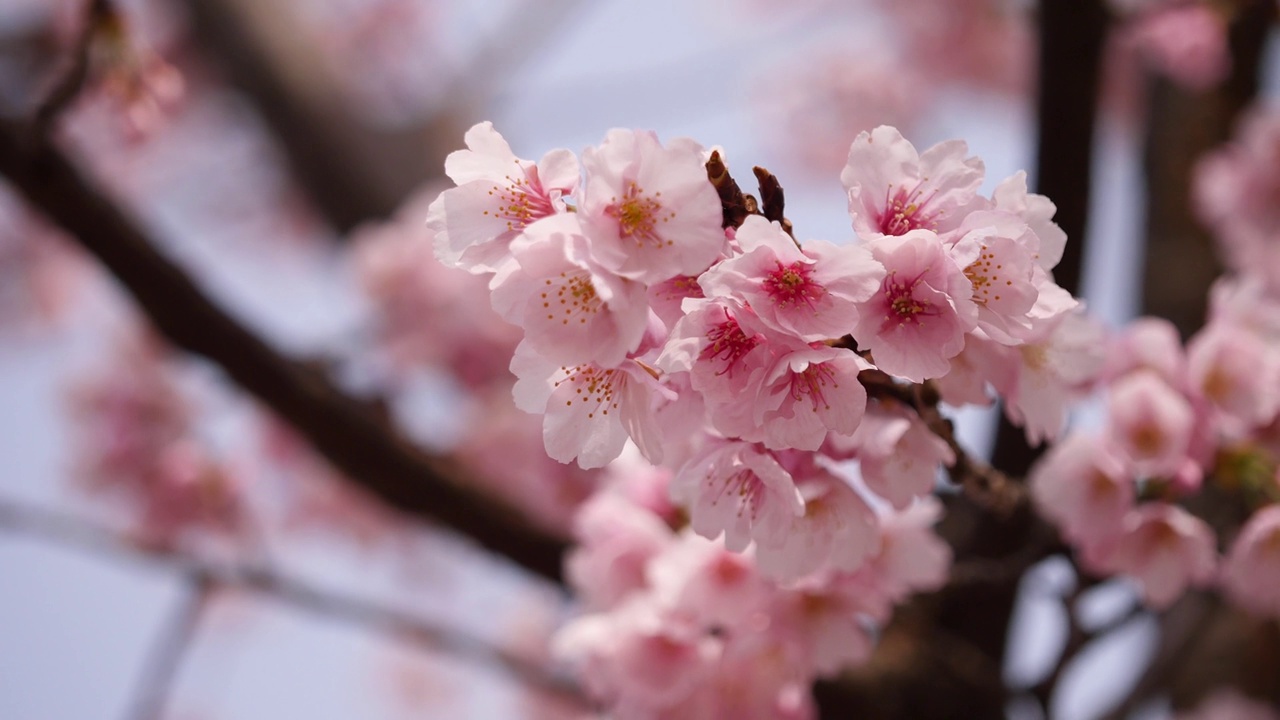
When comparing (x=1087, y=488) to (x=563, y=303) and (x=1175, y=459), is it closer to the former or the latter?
(x=1175, y=459)

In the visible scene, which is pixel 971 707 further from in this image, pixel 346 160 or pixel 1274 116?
pixel 346 160

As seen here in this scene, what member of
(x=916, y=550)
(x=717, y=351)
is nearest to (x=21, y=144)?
(x=717, y=351)

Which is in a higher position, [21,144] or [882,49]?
[882,49]

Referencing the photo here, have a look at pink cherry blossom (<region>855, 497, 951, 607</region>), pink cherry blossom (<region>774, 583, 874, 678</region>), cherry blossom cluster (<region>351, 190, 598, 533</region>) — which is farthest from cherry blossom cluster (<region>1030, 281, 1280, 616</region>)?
cherry blossom cluster (<region>351, 190, 598, 533</region>)

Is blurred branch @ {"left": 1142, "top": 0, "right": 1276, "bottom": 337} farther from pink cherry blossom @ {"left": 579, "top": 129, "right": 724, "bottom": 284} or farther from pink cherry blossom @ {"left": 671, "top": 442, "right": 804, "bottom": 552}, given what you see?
pink cherry blossom @ {"left": 579, "top": 129, "right": 724, "bottom": 284}

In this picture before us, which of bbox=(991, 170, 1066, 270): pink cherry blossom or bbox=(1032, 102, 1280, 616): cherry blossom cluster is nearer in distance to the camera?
bbox=(991, 170, 1066, 270): pink cherry blossom

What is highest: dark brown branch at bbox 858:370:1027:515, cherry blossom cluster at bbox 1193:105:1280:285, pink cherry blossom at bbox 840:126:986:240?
cherry blossom cluster at bbox 1193:105:1280:285
